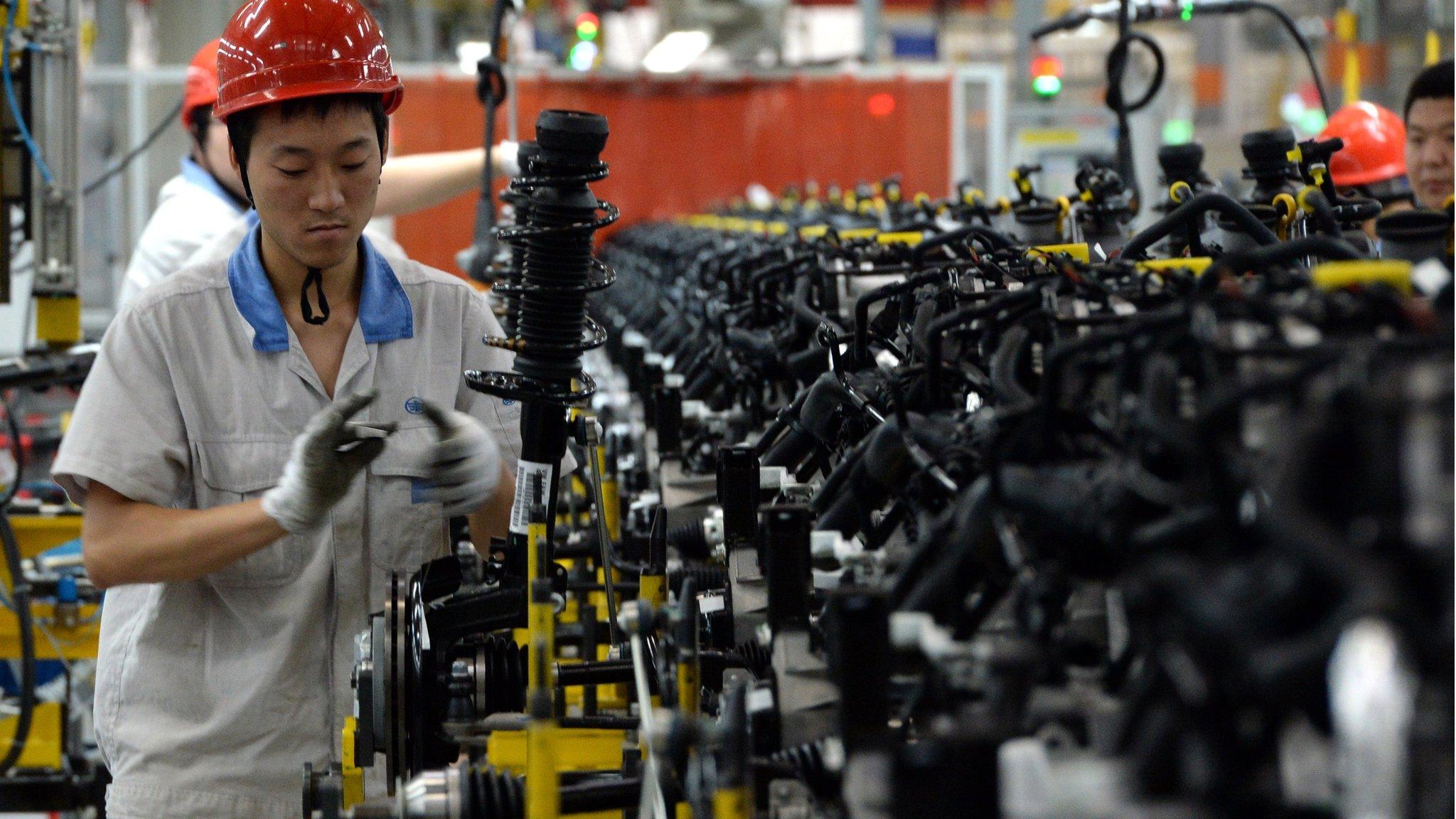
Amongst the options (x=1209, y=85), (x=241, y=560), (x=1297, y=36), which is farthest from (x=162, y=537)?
(x=1209, y=85)

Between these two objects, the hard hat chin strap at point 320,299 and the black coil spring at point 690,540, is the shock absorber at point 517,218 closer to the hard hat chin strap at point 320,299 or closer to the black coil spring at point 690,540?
the hard hat chin strap at point 320,299

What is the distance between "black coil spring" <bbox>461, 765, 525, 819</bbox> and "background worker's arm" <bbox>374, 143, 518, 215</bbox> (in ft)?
7.44

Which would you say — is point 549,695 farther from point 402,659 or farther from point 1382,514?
point 1382,514

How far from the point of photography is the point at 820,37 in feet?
49.1

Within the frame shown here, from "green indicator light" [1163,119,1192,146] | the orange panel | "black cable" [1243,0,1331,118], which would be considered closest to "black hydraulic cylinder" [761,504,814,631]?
"black cable" [1243,0,1331,118]

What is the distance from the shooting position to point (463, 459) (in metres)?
1.77

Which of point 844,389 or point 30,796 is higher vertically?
point 844,389

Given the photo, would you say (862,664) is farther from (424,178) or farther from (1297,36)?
(1297,36)

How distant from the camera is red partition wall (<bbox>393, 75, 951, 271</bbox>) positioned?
30.9 ft

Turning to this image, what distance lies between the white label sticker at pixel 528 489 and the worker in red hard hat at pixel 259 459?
0.14 feet

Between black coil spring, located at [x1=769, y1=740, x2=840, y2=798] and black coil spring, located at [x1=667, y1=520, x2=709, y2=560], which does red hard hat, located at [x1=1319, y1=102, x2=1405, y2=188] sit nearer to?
black coil spring, located at [x1=667, y1=520, x2=709, y2=560]

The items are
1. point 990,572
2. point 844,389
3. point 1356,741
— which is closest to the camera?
point 1356,741

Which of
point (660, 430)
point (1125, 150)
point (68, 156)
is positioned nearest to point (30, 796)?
point (68, 156)

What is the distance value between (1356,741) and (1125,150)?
339cm
